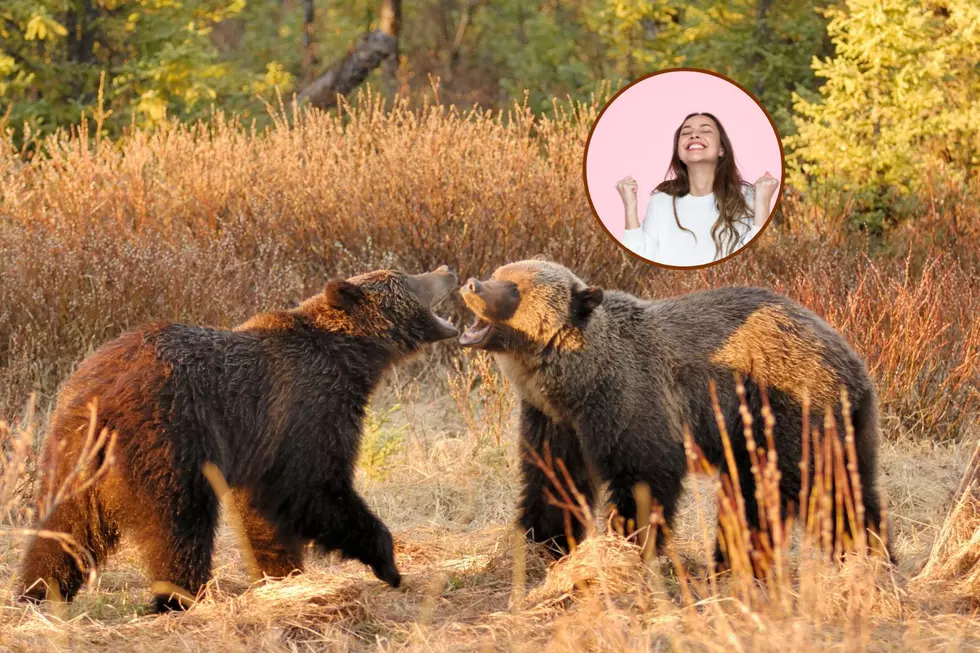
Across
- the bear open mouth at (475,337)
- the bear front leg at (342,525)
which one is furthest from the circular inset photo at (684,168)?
the bear front leg at (342,525)

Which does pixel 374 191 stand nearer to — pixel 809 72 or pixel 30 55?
pixel 30 55

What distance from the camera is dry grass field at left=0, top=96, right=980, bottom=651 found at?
14.6 feet

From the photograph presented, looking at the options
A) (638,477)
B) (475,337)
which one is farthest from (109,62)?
(638,477)

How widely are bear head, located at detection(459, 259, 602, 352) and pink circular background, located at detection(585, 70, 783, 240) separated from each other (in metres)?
2.34

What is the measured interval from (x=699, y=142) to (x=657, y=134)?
12.3 inches

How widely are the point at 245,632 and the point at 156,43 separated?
13.6 m

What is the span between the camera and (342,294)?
5.33 meters

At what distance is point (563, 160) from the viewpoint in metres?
10.4

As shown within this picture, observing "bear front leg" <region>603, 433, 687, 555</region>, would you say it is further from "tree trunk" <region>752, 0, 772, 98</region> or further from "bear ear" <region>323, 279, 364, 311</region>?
"tree trunk" <region>752, 0, 772, 98</region>

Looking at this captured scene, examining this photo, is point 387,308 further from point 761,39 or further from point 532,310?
point 761,39

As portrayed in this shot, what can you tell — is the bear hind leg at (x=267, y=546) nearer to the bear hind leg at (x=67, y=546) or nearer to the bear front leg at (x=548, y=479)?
the bear hind leg at (x=67, y=546)

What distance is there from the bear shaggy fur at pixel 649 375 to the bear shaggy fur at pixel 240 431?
20.1 inches

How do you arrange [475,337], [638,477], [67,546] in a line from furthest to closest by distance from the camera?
[475,337] → [638,477] → [67,546]

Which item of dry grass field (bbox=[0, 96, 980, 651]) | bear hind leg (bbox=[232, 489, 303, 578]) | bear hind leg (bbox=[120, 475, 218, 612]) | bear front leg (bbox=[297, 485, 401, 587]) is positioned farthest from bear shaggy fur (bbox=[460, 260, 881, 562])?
bear hind leg (bbox=[120, 475, 218, 612])
